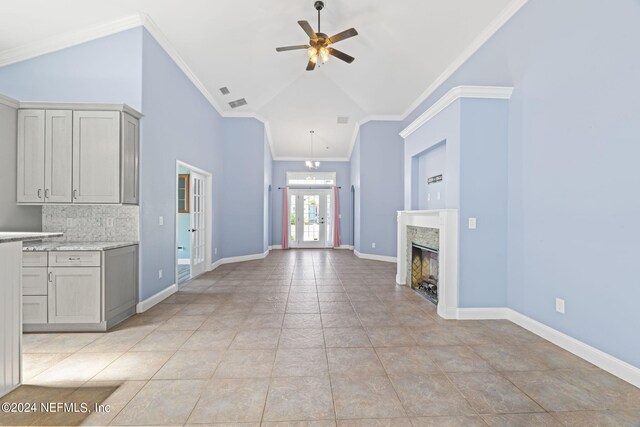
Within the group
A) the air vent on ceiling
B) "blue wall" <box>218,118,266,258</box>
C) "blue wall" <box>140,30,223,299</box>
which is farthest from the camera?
"blue wall" <box>218,118,266,258</box>

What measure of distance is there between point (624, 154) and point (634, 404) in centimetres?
164

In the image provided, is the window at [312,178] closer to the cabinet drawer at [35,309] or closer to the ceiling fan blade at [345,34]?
the ceiling fan blade at [345,34]

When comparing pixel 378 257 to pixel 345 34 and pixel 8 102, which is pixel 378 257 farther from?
pixel 8 102

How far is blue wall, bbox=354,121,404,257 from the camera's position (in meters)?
7.45

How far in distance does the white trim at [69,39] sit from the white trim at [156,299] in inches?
123

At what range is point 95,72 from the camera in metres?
3.53

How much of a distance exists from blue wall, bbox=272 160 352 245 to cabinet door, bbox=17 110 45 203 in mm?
6860

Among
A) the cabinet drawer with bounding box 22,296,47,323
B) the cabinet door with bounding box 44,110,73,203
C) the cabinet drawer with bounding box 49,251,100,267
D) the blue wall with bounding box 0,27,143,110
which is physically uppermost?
the blue wall with bounding box 0,27,143,110

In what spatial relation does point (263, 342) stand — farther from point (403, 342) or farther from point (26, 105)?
point (26, 105)

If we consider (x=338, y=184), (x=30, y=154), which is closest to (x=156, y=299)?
(x=30, y=154)

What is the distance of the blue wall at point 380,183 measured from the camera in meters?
7.45

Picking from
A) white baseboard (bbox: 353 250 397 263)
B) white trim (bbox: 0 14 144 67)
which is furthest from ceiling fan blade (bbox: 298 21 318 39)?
white baseboard (bbox: 353 250 397 263)

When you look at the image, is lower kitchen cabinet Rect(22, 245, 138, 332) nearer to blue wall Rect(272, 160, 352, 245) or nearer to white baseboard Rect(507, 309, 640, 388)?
white baseboard Rect(507, 309, 640, 388)

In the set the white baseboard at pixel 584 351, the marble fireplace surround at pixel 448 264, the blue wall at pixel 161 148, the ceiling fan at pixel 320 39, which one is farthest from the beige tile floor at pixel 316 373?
the ceiling fan at pixel 320 39
